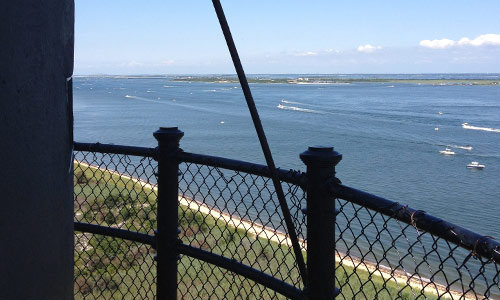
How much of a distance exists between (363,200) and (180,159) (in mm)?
1203

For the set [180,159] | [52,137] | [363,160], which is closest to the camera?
[52,137]

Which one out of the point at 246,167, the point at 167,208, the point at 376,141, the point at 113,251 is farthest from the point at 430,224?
the point at 376,141

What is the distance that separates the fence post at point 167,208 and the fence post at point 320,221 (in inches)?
38.5

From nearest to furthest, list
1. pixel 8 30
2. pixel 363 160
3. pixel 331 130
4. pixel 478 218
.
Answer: pixel 8 30 < pixel 478 218 < pixel 363 160 < pixel 331 130

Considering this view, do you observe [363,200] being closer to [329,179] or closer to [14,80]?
[329,179]

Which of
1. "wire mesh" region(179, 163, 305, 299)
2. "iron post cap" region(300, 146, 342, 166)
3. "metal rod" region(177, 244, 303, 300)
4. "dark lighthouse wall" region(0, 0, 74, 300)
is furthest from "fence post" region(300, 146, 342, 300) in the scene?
"dark lighthouse wall" region(0, 0, 74, 300)

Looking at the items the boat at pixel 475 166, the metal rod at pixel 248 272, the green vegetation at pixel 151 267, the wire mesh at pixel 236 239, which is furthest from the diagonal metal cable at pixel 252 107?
the boat at pixel 475 166

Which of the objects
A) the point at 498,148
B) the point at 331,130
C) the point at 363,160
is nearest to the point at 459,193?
the point at 363,160

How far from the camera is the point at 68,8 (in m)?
1.83

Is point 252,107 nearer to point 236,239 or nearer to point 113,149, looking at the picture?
point 113,149

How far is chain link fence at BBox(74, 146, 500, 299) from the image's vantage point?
218cm

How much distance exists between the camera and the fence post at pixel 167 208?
2855 millimetres

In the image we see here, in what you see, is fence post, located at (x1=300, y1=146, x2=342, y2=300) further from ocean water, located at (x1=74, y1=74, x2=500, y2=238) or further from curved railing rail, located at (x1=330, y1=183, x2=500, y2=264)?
ocean water, located at (x1=74, y1=74, x2=500, y2=238)

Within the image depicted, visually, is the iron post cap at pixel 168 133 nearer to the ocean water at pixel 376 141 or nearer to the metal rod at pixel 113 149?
the metal rod at pixel 113 149
